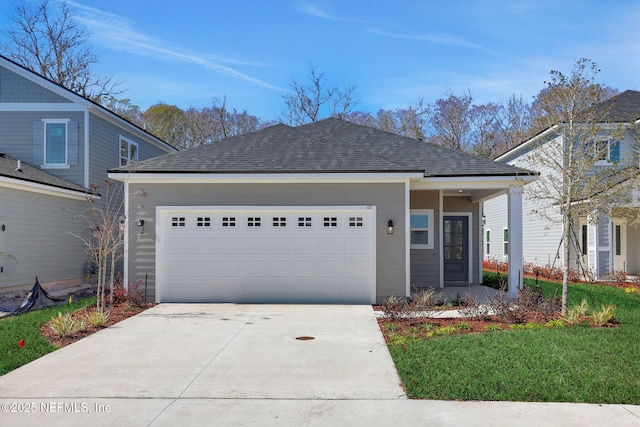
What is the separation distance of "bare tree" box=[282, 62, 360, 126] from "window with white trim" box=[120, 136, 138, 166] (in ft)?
51.5

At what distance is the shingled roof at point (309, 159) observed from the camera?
1180 cm

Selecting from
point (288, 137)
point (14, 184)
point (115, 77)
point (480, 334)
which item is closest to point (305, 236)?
point (288, 137)

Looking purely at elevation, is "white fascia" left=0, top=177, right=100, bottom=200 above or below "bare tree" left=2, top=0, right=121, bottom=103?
below

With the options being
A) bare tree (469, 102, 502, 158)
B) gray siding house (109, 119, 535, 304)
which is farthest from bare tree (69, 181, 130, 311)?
bare tree (469, 102, 502, 158)

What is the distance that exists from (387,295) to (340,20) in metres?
11.8

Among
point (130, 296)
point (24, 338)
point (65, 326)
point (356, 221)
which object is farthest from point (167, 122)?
point (24, 338)

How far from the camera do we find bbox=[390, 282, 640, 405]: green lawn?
218 inches

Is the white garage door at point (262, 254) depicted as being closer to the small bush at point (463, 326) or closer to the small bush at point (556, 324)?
the small bush at point (463, 326)

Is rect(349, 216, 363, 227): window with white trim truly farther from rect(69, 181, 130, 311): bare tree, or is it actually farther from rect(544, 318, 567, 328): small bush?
rect(69, 181, 130, 311): bare tree

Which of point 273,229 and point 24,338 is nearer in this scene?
point 24,338

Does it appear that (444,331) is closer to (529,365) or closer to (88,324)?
(529,365)

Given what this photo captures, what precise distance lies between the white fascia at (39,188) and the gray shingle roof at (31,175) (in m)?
0.08

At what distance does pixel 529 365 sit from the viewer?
6469 millimetres

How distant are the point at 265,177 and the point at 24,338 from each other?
18.7 ft
